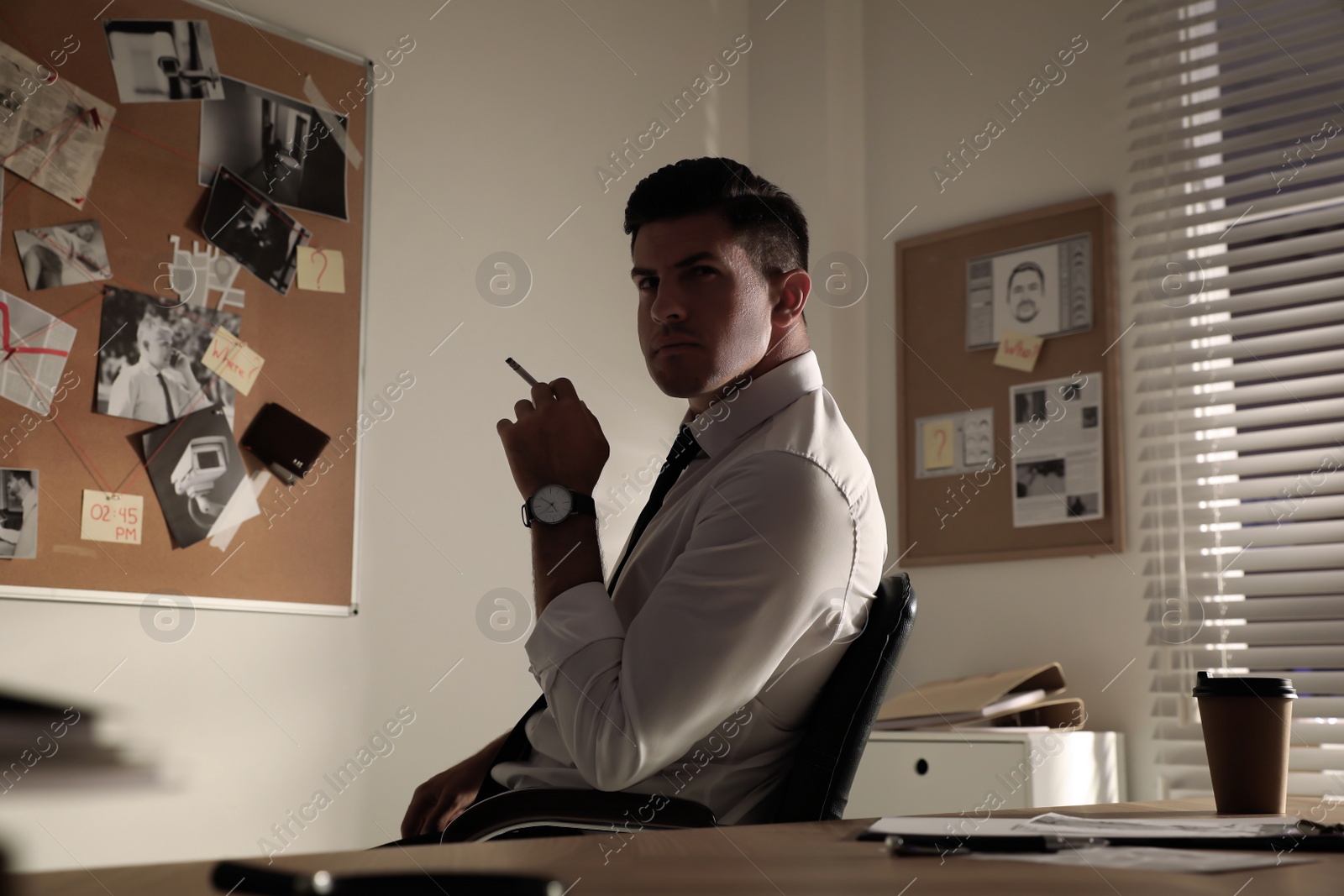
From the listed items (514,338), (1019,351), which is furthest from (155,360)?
(1019,351)

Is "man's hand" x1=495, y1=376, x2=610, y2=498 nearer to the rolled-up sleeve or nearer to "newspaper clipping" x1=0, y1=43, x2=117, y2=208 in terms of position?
the rolled-up sleeve

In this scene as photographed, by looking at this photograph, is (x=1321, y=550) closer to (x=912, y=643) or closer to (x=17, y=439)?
(x=912, y=643)

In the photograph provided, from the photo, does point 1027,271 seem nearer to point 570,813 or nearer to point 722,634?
point 722,634

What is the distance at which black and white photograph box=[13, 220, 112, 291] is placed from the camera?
2018 mm

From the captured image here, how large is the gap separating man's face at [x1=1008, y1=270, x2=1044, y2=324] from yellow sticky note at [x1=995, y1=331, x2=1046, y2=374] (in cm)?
5

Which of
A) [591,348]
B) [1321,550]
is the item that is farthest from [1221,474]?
[591,348]

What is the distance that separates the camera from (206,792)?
2141 mm

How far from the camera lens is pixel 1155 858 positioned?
58cm

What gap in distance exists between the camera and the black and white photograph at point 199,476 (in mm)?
2150

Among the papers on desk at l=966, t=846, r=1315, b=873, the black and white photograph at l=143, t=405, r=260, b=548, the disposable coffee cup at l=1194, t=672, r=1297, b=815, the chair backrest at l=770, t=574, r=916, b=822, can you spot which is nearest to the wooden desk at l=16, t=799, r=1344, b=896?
the papers on desk at l=966, t=846, r=1315, b=873

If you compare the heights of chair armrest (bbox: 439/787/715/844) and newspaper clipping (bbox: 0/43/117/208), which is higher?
newspaper clipping (bbox: 0/43/117/208)

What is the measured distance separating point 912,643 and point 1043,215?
1214 millimetres

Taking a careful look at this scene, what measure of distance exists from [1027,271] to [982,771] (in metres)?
1.37

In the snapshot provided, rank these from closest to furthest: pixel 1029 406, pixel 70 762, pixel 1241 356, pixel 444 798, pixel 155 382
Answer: pixel 444 798 < pixel 70 762 < pixel 155 382 < pixel 1241 356 < pixel 1029 406
